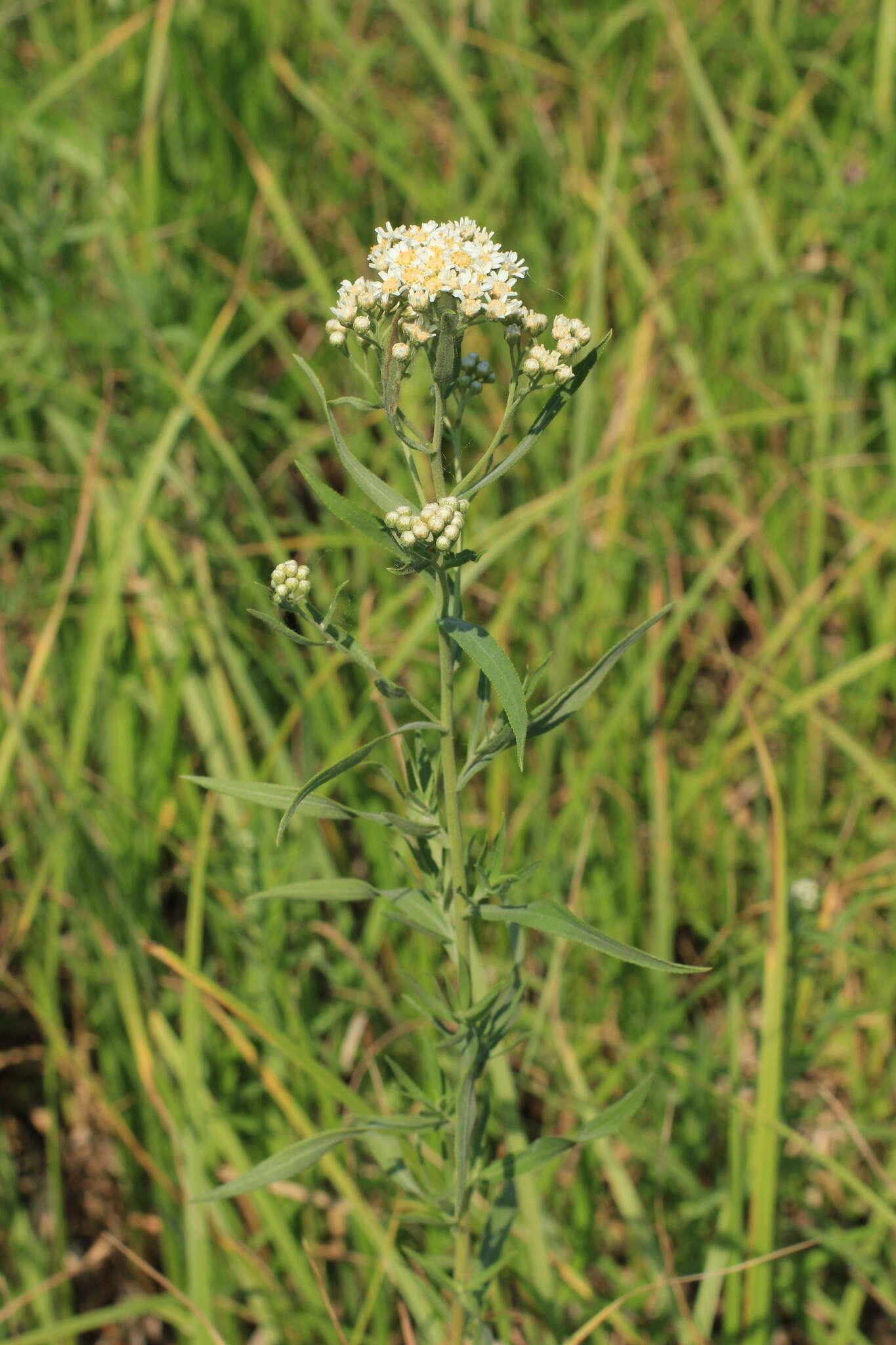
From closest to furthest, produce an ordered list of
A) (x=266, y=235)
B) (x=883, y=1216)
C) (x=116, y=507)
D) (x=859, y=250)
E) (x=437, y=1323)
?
(x=437, y=1323) < (x=883, y=1216) < (x=116, y=507) < (x=859, y=250) < (x=266, y=235)

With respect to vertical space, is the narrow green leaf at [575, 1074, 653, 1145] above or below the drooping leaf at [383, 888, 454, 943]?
below

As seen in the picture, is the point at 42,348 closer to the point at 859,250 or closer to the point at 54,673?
the point at 54,673

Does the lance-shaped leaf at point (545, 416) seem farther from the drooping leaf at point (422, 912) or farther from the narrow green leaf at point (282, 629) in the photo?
the drooping leaf at point (422, 912)

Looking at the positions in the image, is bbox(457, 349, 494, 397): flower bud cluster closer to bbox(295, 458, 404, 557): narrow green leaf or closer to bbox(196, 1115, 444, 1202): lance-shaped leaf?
bbox(295, 458, 404, 557): narrow green leaf

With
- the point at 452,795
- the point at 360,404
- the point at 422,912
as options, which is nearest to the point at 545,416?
the point at 360,404

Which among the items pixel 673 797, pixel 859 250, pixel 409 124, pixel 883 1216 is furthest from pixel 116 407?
pixel 883 1216

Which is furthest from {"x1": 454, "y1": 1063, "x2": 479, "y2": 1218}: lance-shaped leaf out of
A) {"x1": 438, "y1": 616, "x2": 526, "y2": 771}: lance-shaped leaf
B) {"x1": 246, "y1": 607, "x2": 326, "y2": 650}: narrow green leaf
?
{"x1": 246, "y1": 607, "x2": 326, "y2": 650}: narrow green leaf

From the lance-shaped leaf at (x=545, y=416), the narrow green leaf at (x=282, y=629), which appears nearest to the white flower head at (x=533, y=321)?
the lance-shaped leaf at (x=545, y=416)
